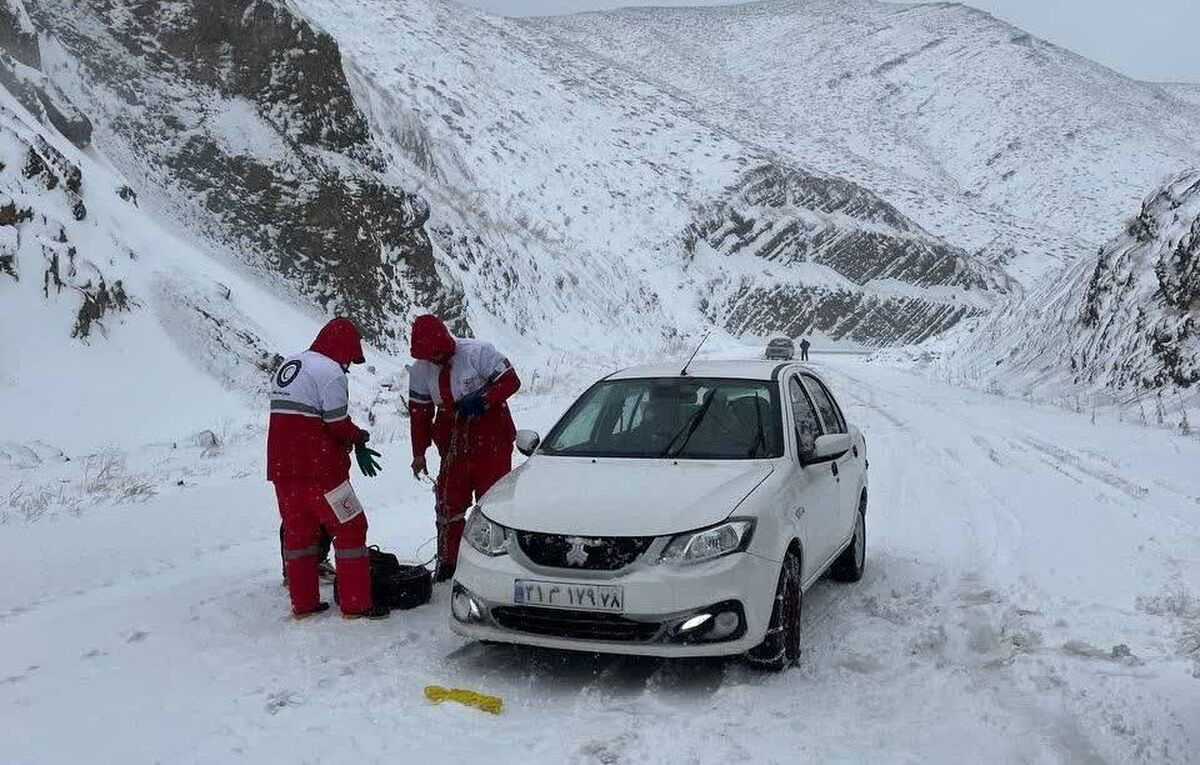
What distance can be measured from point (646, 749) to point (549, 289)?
109 feet

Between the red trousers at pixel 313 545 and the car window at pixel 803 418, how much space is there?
101 inches

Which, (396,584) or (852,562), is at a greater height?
(396,584)

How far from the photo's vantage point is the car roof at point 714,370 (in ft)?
20.0

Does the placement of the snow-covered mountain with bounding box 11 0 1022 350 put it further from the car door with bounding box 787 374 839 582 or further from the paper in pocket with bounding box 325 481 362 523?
the car door with bounding box 787 374 839 582

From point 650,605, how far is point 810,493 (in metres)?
1.50

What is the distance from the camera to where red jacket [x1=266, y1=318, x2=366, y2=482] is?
5527mm

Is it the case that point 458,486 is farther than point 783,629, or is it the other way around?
point 458,486

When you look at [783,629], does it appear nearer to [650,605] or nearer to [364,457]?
[650,605]

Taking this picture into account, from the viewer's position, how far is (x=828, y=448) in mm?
5465

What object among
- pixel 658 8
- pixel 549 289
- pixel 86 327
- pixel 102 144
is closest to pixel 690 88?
pixel 658 8

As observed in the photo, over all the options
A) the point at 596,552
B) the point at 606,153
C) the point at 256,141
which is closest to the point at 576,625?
the point at 596,552

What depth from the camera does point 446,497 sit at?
6.56 m

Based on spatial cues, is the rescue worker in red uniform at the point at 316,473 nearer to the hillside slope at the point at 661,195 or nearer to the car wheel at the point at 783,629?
the car wheel at the point at 783,629

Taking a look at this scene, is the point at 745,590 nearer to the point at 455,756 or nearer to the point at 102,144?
the point at 455,756
